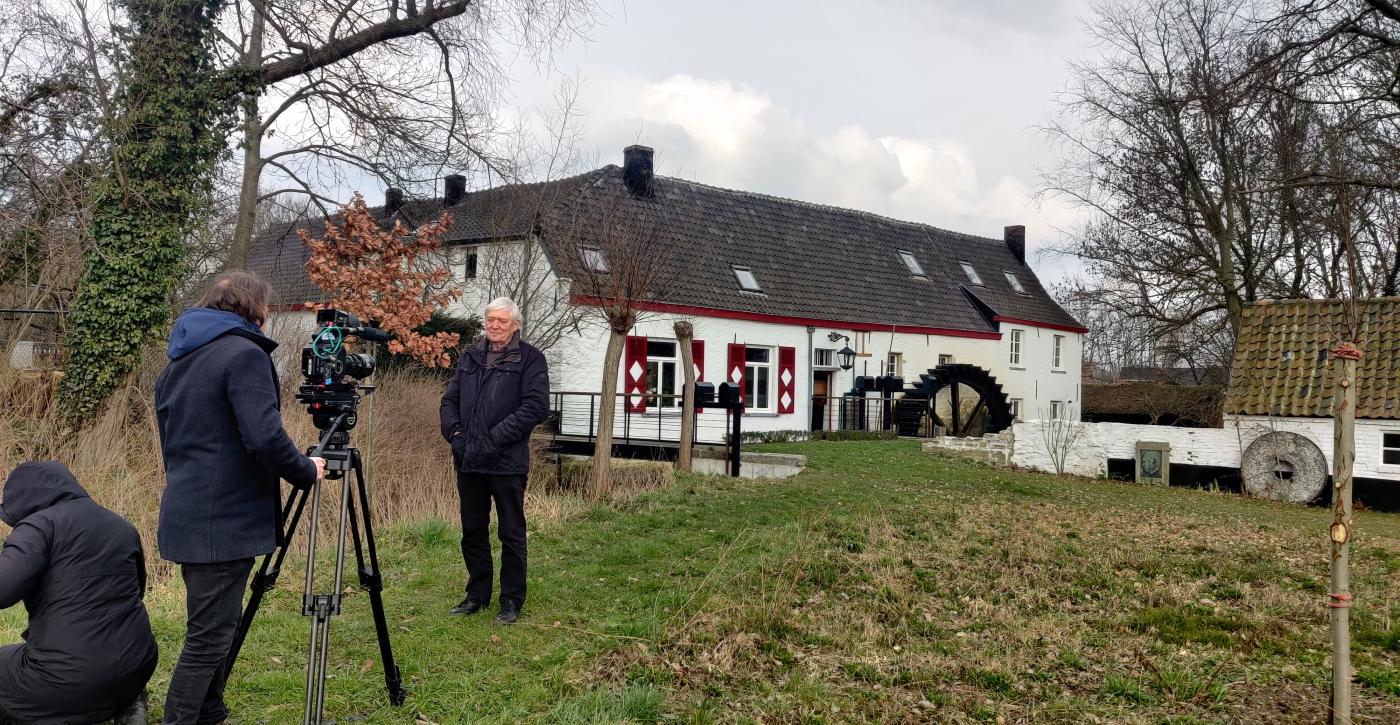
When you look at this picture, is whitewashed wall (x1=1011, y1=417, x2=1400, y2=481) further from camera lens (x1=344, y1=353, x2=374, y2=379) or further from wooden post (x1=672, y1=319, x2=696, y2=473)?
camera lens (x1=344, y1=353, x2=374, y2=379)

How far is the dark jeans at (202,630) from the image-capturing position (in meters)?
3.66

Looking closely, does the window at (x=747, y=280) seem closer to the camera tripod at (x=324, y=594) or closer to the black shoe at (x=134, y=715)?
the camera tripod at (x=324, y=594)

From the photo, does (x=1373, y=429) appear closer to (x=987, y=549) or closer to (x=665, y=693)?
(x=987, y=549)

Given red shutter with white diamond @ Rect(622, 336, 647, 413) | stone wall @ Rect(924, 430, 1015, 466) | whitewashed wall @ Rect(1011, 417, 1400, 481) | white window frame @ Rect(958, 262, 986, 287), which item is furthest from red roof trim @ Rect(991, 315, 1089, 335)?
red shutter with white diamond @ Rect(622, 336, 647, 413)

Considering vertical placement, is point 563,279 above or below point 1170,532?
above

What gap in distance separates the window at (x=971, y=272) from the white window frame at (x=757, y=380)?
1031cm

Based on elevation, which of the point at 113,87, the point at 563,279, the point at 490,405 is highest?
the point at 113,87

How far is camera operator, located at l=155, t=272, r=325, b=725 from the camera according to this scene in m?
3.63

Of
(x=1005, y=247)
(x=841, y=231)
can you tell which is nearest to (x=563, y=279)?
(x=841, y=231)

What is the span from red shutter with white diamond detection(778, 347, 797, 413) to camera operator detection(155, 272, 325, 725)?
64.7 feet

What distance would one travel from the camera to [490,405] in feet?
18.4

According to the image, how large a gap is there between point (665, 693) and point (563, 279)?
48.5 feet

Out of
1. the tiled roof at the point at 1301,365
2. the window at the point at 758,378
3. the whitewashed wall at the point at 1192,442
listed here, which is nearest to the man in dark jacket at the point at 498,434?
the whitewashed wall at the point at 1192,442

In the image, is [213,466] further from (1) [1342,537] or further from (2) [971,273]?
(2) [971,273]
